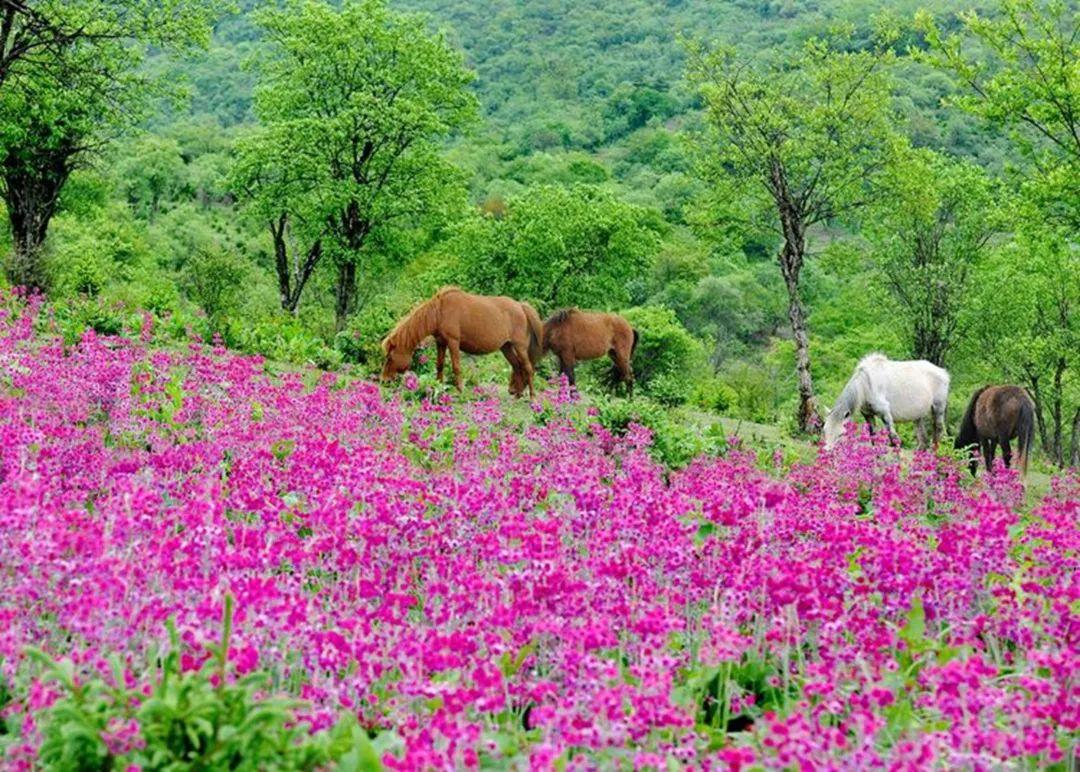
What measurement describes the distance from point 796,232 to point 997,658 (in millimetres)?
23958

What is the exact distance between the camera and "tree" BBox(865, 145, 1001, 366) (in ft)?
130

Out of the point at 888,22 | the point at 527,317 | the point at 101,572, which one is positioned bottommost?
the point at 101,572

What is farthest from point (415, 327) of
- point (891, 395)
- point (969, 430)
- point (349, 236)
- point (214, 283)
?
point (349, 236)

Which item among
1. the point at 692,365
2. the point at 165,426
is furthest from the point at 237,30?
the point at 165,426

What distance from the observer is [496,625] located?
433 cm

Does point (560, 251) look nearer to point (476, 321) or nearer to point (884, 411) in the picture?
point (476, 321)

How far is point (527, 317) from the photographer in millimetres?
20656

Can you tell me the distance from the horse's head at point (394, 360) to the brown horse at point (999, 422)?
9693 mm

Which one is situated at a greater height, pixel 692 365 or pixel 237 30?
pixel 237 30

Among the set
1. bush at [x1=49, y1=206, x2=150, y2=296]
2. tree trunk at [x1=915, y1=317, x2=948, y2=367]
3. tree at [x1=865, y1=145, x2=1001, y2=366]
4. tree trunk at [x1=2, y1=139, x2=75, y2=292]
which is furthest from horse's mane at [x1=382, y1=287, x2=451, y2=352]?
bush at [x1=49, y1=206, x2=150, y2=296]

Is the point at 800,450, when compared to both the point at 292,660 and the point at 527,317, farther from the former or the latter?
the point at 292,660

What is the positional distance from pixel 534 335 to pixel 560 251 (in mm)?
24160

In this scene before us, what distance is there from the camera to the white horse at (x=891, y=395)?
18.3 meters

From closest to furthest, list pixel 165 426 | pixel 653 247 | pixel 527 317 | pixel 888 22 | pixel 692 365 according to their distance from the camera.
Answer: pixel 165 426
pixel 527 317
pixel 888 22
pixel 653 247
pixel 692 365
